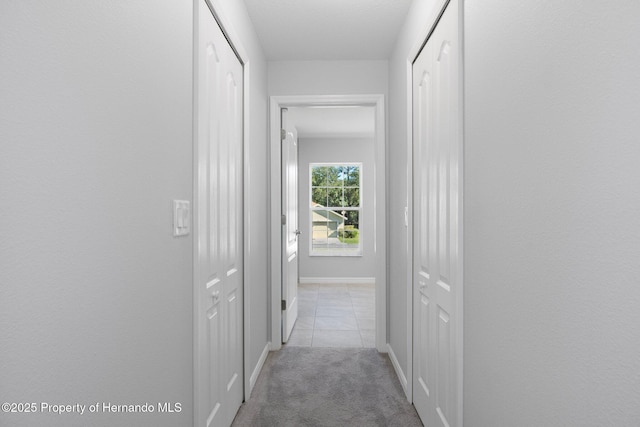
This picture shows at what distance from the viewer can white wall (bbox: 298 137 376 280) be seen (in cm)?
696

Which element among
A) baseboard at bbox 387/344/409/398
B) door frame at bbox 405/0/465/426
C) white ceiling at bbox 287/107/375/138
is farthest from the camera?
white ceiling at bbox 287/107/375/138

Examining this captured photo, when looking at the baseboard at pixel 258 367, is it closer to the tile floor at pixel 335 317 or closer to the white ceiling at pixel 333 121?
the tile floor at pixel 335 317

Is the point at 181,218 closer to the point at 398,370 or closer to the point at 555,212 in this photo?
the point at 555,212

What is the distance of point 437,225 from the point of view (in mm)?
1948

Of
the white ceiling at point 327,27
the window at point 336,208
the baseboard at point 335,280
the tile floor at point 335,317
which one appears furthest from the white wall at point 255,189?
the window at point 336,208

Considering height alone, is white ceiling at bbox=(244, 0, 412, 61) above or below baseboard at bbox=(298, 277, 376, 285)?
above

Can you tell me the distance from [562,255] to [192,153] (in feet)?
4.26

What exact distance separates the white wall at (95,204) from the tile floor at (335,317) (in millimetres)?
2344

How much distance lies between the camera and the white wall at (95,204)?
2.31 ft

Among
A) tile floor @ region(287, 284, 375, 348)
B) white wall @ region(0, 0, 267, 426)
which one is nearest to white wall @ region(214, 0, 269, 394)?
tile floor @ region(287, 284, 375, 348)

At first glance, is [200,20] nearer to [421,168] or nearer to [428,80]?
[428,80]

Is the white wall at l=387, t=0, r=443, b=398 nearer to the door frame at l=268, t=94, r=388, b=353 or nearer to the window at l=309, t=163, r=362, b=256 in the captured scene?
the door frame at l=268, t=94, r=388, b=353

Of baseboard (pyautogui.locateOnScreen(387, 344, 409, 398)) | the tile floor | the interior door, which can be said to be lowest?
the tile floor

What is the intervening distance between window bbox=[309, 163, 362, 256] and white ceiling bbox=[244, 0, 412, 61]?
3.63 meters
